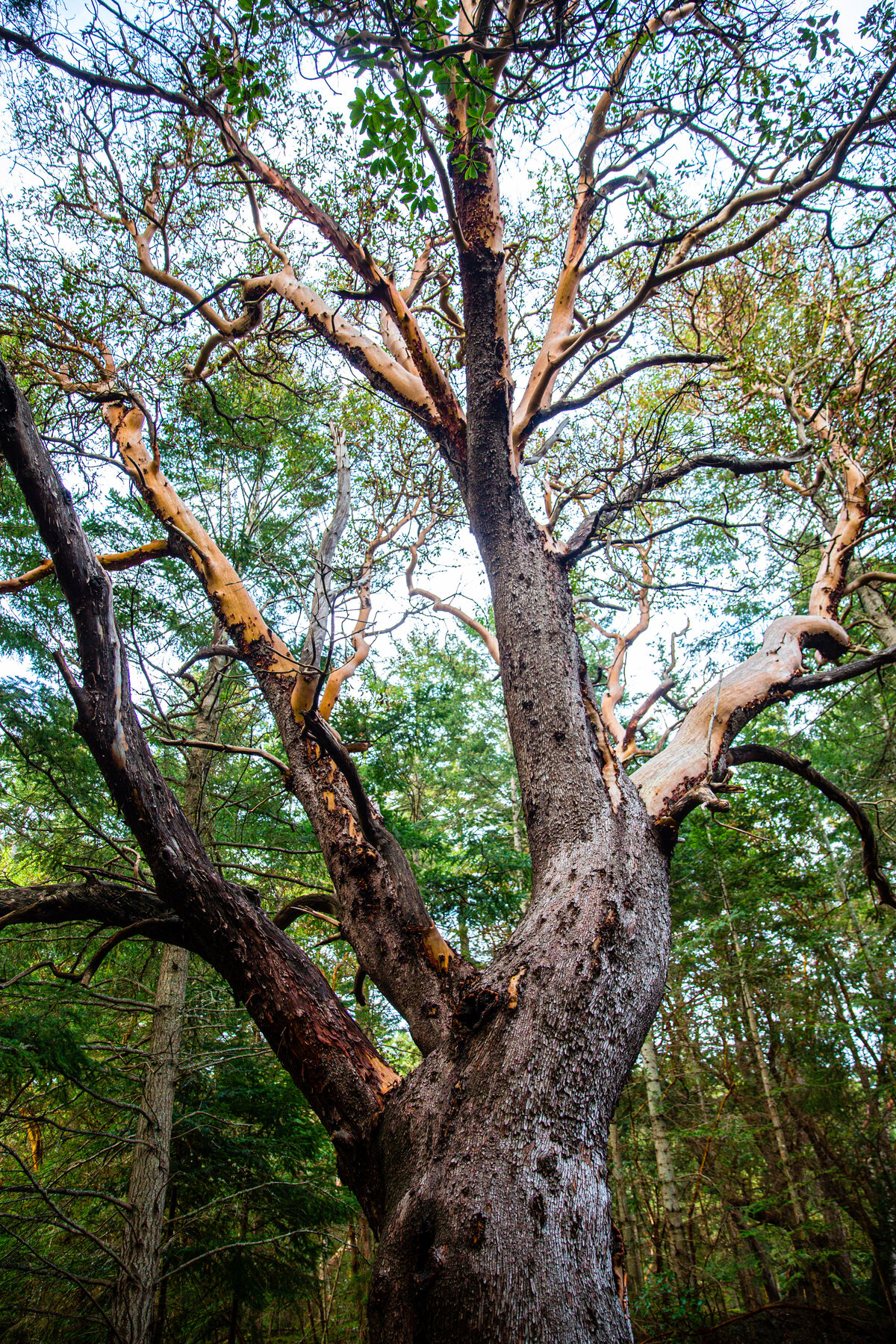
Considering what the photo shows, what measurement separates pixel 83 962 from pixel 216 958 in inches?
192

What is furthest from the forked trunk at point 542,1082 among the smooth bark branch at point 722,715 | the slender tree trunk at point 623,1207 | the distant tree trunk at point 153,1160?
the slender tree trunk at point 623,1207

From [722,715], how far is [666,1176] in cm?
698

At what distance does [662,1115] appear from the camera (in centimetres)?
736

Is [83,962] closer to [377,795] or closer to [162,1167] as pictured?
[162,1167]

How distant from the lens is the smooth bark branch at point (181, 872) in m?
1.79

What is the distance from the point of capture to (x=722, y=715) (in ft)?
8.31

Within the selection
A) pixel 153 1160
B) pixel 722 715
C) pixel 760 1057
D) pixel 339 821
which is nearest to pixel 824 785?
pixel 722 715

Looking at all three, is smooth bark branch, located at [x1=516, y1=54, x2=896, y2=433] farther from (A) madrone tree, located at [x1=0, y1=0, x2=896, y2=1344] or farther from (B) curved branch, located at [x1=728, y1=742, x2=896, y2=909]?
(B) curved branch, located at [x1=728, y1=742, x2=896, y2=909]

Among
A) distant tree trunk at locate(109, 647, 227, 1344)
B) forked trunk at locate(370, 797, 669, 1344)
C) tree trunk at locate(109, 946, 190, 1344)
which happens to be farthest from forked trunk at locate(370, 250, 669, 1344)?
tree trunk at locate(109, 946, 190, 1344)

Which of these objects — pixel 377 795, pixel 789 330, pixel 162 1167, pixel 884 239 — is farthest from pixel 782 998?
pixel 884 239

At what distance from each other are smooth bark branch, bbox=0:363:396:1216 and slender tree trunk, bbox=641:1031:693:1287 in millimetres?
5228

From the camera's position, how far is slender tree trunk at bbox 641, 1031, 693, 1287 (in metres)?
Answer: 6.13

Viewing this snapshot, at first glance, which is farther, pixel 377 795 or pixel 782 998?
pixel 782 998

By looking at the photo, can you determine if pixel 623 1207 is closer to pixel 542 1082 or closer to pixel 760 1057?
pixel 760 1057
